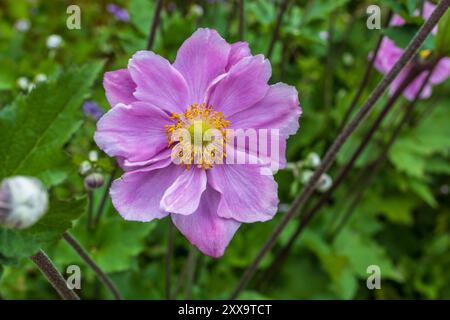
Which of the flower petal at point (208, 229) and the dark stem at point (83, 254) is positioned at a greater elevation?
the flower petal at point (208, 229)

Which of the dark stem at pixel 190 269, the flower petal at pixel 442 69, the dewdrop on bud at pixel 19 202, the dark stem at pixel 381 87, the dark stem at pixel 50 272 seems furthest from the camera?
the flower petal at pixel 442 69

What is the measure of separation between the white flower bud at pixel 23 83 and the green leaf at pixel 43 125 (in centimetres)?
70

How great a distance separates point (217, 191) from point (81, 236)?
623mm

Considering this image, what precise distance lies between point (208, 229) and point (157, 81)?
11.4 inches

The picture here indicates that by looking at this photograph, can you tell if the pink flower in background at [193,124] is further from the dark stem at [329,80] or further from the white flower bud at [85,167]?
the dark stem at [329,80]

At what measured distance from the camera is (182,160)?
1.04 meters

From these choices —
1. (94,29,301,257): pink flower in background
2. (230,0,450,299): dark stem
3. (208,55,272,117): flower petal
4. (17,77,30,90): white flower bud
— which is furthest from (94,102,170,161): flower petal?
(17,77,30,90): white flower bud

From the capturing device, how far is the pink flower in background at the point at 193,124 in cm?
97

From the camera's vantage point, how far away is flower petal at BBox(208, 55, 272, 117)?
3.21 ft

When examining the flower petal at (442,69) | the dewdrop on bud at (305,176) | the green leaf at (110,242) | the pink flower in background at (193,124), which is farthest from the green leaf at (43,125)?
the flower petal at (442,69)

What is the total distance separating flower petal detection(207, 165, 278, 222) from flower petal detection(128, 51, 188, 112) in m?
0.16

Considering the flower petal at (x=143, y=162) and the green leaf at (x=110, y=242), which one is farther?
the green leaf at (x=110, y=242)

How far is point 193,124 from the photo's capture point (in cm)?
107
